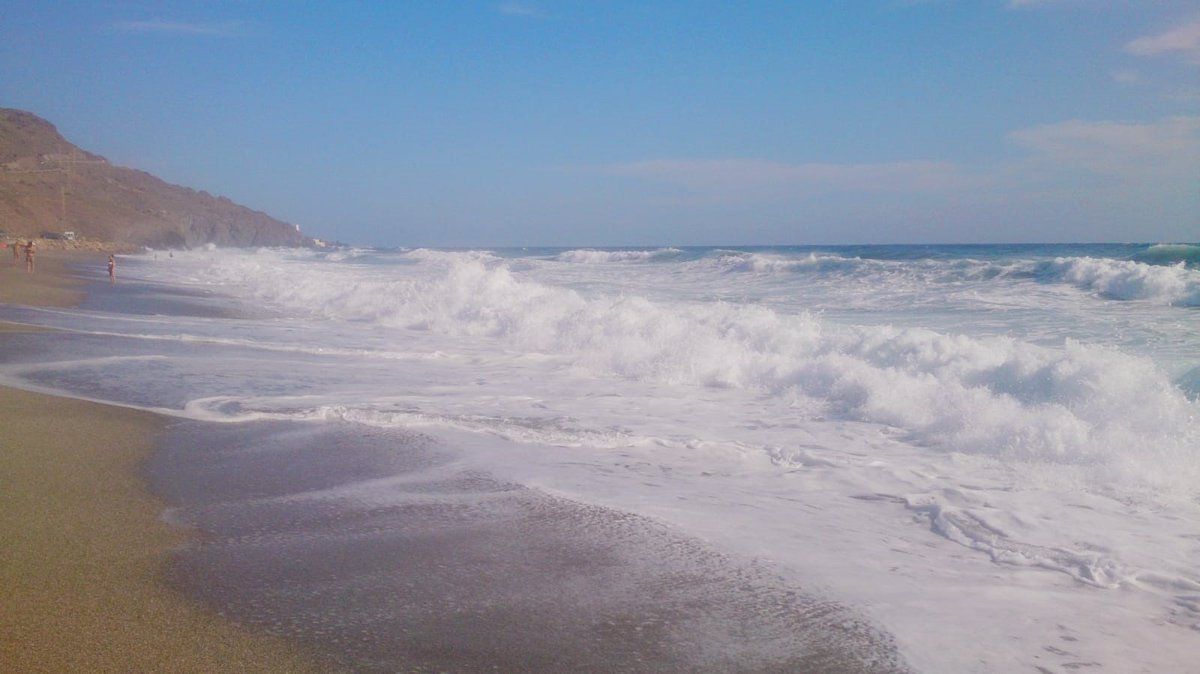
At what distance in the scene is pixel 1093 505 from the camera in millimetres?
5477

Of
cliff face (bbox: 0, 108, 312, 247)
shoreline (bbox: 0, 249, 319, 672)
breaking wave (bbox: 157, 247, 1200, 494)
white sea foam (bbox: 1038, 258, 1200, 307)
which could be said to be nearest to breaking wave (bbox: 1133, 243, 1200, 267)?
white sea foam (bbox: 1038, 258, 1200, 307)

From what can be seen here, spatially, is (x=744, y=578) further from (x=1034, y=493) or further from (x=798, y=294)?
(x=798, y=294)

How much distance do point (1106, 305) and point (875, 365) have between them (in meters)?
7.88

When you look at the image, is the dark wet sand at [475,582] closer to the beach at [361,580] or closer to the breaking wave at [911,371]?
the beach at [361,580]

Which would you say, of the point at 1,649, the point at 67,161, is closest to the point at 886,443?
the point at 1,649

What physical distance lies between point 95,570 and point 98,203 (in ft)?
322

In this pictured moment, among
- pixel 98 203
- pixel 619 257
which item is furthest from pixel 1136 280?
pixel 98 203

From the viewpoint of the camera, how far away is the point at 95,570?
389 centimetres

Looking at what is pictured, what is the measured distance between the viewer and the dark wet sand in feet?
11.0

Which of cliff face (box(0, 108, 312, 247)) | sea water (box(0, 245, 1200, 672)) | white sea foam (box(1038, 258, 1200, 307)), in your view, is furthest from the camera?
cliff face (box(0, 108, 312, 247))

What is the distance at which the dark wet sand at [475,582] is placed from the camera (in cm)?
335

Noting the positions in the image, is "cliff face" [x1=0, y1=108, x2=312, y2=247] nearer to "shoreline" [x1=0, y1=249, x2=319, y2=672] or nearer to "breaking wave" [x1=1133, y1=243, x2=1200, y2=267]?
"shoreline" [x1=0, y1=249, x2=319, y2=672]

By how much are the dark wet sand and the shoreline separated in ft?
0.52

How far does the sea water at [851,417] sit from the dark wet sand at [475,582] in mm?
338
